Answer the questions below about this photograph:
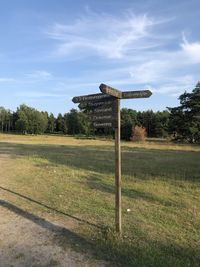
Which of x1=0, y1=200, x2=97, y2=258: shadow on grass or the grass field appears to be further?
x1=0, y1=200, x2=97, y2=258: shadow on grass

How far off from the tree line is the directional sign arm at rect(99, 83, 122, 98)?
49071 mm

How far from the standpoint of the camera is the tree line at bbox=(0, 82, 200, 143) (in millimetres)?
54875

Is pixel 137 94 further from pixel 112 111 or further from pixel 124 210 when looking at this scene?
pixel 124 210

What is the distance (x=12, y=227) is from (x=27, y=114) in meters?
101

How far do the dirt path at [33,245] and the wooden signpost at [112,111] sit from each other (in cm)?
105

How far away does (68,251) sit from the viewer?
5281 millimetres

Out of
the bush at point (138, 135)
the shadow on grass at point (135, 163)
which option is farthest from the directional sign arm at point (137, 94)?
the bush at point (138, 135)

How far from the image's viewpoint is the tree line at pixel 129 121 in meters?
54.9

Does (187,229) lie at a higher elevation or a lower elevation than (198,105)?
lower

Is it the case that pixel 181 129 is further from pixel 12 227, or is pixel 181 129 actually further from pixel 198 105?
pixel 12 227

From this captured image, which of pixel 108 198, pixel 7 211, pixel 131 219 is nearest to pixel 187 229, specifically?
pixel 131 219

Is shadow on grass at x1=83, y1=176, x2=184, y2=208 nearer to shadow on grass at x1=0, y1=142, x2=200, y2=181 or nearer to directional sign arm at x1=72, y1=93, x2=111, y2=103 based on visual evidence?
shadow on grass at x1=0, y1=142, x2=200, y2=181

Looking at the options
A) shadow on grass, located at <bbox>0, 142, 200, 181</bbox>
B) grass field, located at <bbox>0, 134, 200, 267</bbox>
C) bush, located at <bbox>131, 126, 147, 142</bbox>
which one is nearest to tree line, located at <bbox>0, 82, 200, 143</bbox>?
bush, located at <bbox>131, 126, 147, 142</bbox>

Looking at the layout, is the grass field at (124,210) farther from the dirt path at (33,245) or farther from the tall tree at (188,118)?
the tall tree at (188,118)
